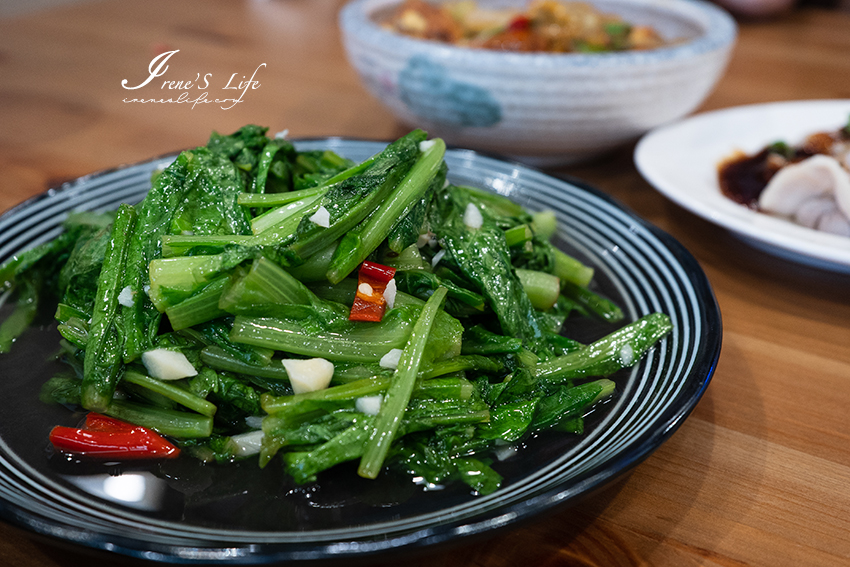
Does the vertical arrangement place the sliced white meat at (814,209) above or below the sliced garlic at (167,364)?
below

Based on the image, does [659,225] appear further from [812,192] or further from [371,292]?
[371,292]

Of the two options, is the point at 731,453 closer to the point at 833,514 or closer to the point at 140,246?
the point at 833,514

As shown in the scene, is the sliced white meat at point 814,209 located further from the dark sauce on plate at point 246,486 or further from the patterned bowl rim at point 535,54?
the dark sauce on plate at point 246,486

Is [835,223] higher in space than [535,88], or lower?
lower

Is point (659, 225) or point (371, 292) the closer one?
point (371, 292)

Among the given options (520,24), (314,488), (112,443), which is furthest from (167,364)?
(520,24)

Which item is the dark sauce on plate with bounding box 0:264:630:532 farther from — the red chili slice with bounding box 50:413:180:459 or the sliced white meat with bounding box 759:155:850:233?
the sliced white meat with bounding box 759:155:850:233

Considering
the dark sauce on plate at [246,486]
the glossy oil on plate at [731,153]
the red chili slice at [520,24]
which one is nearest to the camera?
the dark sauce on plate at [246,486]

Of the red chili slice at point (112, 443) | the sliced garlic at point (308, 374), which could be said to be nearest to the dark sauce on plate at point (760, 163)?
the sliced garlic at point (308, 374)
